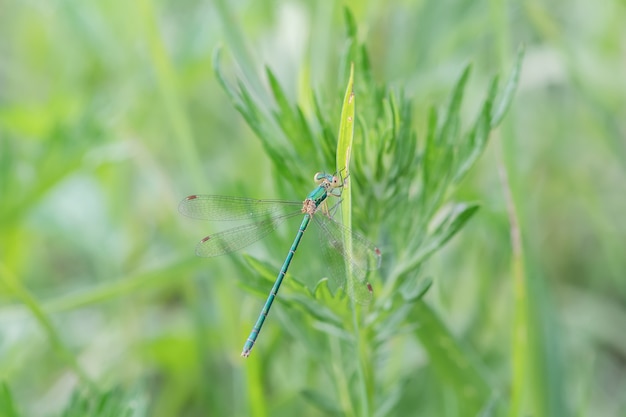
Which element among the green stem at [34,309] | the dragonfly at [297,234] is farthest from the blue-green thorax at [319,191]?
the green stem at [34,309]

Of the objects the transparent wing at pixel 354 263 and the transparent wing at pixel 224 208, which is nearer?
the transparent wing at pixel 354 263

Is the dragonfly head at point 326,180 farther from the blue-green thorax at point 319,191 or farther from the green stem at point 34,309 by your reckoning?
the green stem at point 34,309

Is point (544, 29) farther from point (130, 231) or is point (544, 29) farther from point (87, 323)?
point (87, 323)

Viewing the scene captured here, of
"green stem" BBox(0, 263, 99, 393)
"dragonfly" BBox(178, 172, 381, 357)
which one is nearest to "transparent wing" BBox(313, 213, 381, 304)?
"dragonfly" BBox(178, 172, 381, 357)

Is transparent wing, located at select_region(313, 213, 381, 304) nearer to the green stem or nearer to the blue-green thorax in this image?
the blue-green thorax

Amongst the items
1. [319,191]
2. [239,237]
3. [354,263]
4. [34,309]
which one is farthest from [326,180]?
[34,309]
